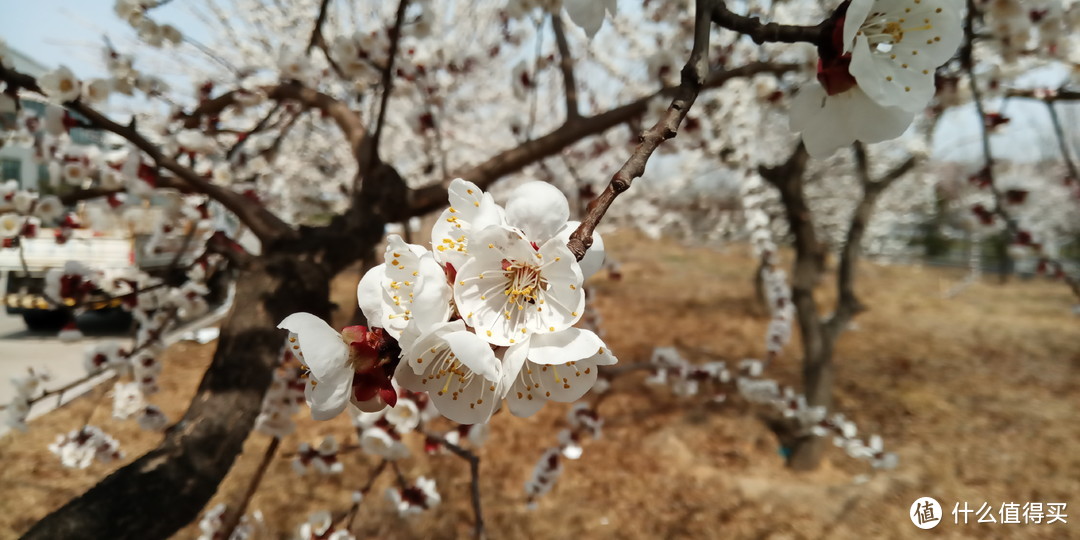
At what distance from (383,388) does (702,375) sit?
1908 mm

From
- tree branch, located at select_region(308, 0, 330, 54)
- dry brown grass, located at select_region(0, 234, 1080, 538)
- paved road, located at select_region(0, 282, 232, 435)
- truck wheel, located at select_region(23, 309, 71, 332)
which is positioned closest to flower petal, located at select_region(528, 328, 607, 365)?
tree branch, located at select_region(308, 0, 330, 54)

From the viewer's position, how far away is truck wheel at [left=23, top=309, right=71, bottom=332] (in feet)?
16.6

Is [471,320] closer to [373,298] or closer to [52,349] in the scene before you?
[373,298]

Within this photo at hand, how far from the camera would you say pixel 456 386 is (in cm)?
56

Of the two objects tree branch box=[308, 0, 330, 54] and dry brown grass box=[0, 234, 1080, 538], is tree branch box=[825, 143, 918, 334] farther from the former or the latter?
tree branch box=[308, 0, 330, 54]

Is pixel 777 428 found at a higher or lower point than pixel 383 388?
higher

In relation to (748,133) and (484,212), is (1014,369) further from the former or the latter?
(484,212)

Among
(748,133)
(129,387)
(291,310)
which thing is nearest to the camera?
(291,310)

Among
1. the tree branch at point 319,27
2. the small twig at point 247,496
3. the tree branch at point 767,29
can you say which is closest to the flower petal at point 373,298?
the tree branch at point 767,29

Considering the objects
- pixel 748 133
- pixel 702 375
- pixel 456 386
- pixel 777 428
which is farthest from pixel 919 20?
pixel 777 428

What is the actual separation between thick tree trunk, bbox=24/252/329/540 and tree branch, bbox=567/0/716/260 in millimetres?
965

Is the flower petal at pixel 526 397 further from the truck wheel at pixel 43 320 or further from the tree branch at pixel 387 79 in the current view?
the truck wheel at pixel 43 320

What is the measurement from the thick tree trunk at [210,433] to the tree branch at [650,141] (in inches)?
38.0

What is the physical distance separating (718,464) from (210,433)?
2.75 meters
